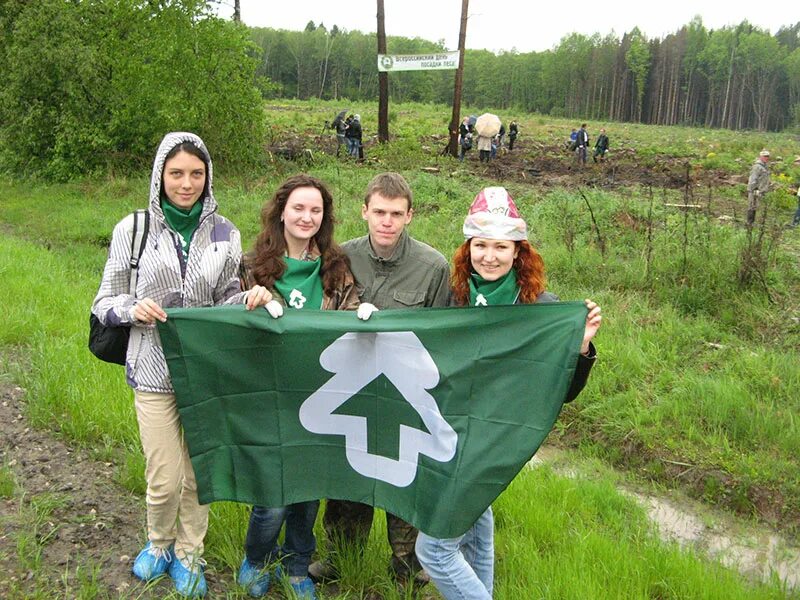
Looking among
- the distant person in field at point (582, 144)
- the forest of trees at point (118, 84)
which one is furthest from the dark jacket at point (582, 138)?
the forest of trees at point (118, 84)

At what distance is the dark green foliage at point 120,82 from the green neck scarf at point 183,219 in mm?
13990

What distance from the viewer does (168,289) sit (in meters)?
3.06

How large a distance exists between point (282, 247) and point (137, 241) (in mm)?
603

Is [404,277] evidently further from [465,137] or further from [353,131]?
[465,137]

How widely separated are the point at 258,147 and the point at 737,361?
44.9 ft

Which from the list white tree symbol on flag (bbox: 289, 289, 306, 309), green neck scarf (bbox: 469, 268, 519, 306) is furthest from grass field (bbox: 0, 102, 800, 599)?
green neck scarf (bbox: 469, 268, 519, 306)

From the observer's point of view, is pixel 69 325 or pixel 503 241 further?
pixel 69 325

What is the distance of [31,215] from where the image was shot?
15039 mm

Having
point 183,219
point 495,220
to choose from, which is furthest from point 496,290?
point 183,219

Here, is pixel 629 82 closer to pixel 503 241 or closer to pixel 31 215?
pixel 31 215

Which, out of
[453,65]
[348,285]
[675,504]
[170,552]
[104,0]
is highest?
[104,0]

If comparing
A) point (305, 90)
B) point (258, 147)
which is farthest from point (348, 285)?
point (305, 90)

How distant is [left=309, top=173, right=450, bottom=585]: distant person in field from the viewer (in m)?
3.21

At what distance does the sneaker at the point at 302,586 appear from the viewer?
331 centimetres
